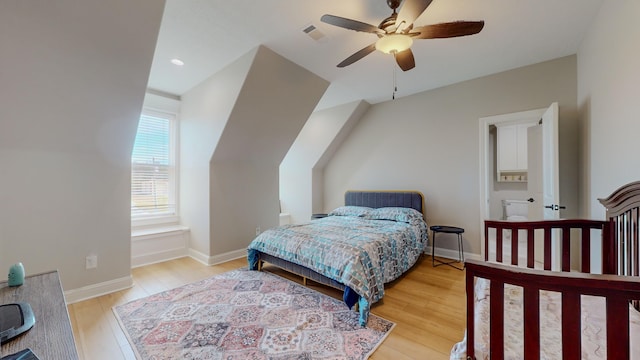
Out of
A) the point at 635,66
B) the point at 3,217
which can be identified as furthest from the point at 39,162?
the point at 635,66

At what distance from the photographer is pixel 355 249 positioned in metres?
2.32

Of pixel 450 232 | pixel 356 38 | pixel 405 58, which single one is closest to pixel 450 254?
pixel 450 232

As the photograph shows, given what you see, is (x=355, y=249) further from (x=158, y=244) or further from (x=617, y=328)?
(x=158, y=244)

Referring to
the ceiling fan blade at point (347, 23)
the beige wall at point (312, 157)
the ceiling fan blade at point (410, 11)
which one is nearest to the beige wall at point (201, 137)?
the ceiling fan blade at point (347, 23)

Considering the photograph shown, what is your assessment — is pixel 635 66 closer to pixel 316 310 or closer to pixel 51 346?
pixel 316 310

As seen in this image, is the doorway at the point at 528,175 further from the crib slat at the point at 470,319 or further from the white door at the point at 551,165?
the crib slat at the point at 470,319

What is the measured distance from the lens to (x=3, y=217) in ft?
7.02

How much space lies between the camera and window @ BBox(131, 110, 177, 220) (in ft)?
12.0

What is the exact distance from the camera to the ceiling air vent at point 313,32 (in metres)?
2.37

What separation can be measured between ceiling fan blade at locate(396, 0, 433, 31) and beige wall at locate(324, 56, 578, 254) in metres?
2.32

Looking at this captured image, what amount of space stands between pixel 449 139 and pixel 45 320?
14.3 feet

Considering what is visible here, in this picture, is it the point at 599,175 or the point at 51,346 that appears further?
the point at 599,175

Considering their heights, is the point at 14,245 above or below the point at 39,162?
below

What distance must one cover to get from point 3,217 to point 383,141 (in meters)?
4.70
